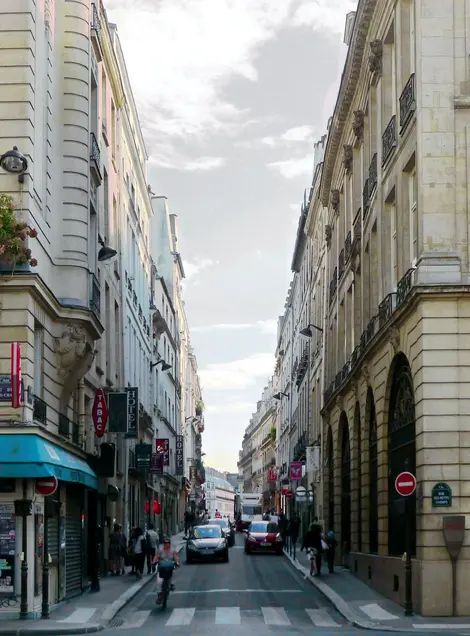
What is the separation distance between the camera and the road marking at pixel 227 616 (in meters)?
23.7

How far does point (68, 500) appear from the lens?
29.1 metres

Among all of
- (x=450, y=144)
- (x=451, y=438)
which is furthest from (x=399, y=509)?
(x=450, y=144)

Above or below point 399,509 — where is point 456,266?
above

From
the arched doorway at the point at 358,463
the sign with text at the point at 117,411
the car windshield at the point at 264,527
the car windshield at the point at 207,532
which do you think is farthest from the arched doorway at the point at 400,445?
the car windshield at the point at 264,527

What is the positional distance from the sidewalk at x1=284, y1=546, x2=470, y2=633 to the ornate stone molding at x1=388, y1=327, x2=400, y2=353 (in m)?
5.78

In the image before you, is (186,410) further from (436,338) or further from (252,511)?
(436,338)

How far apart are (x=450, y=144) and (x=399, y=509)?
8.90 m

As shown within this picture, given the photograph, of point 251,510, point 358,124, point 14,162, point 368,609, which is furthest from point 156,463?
point 251,510

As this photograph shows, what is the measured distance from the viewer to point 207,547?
1797 inches

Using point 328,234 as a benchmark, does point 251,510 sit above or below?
below

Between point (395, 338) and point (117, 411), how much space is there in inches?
469

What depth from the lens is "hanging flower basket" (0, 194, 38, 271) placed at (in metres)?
23.3

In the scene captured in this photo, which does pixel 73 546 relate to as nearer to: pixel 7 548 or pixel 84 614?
pixel 84 614

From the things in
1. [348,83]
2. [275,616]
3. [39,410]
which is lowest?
[275,616]
